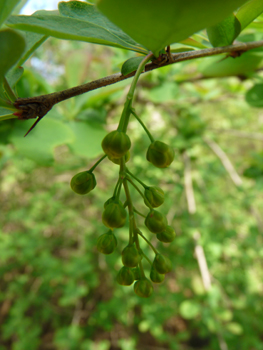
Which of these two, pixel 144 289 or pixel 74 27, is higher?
pixel 74 27

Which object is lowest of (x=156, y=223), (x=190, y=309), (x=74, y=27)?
(x=190, y=309)

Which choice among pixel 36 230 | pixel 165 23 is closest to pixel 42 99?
pixel 165 23

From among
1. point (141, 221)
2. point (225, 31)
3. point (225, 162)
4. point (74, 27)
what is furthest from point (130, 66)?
point (141, 221)

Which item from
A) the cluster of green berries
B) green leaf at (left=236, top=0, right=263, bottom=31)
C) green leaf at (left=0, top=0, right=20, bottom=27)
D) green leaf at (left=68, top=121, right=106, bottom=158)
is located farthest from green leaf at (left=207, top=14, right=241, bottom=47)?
green leaf at (left=68, top=121, right=106, bottom=158)

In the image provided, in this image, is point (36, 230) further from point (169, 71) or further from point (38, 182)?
point (169, 71)

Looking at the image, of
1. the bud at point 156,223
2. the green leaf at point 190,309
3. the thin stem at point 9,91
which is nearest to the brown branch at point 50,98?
the thin stem at point 9,91

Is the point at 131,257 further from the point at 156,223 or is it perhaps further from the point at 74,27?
the point at 74,27
